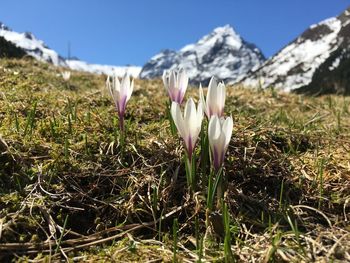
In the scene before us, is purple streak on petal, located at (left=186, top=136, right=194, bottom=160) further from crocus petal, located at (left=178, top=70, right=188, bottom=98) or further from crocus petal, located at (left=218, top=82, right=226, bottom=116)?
Result: crocus petal, located at (left=178, top=70, right=188, bottom=98)

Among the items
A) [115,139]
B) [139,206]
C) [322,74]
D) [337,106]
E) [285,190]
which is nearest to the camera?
[139,206]

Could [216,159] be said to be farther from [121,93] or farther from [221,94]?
[121,93]

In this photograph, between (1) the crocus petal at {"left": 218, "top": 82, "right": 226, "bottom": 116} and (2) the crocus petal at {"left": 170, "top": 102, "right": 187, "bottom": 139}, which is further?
(1) the crocus petal at {"left": 218, "top": 82, "right": 226, "bottom": 116}

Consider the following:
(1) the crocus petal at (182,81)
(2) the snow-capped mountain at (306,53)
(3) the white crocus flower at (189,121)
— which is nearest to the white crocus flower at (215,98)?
(3) the white crocus flower at (189,121)

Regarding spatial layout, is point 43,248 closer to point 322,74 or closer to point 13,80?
point 13,80

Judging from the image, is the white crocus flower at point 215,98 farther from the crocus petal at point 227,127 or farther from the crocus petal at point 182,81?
the crocus petal at point 182,81

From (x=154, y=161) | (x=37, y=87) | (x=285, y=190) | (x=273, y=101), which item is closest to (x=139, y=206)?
(x=154, y=161)

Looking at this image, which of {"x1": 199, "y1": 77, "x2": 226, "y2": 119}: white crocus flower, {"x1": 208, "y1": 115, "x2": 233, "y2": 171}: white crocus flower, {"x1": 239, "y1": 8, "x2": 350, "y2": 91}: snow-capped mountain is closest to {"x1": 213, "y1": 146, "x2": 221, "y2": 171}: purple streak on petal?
{"x1": 208, "y1": 115, "x2": 233, "y2": 171}: white crocus flower
